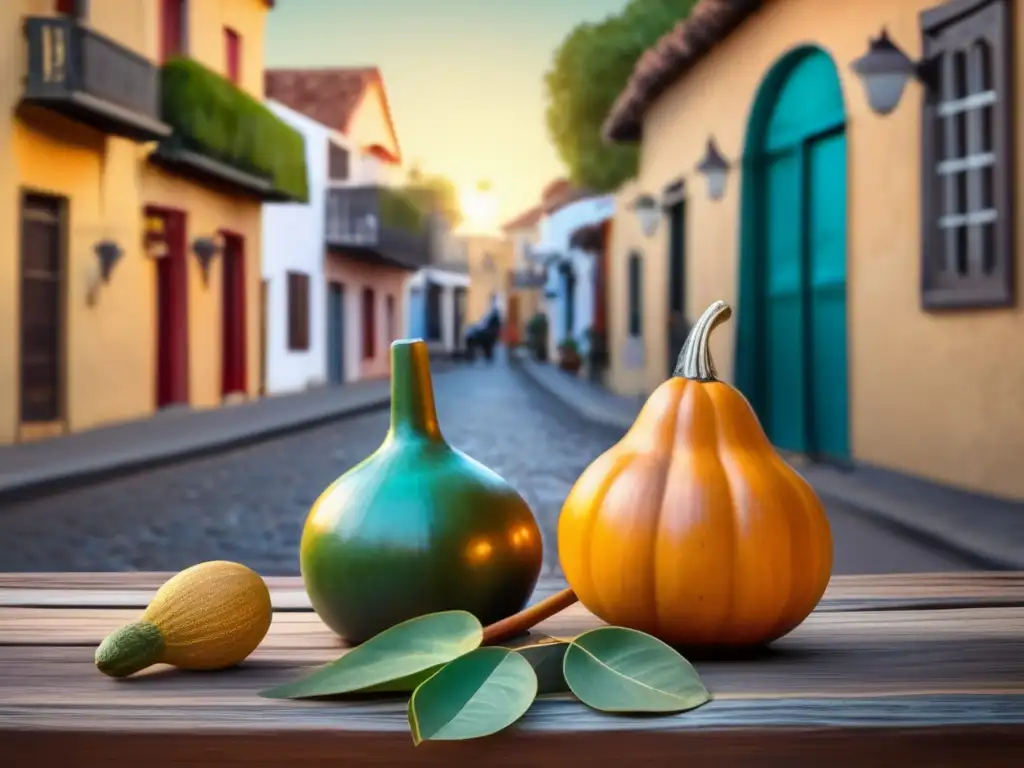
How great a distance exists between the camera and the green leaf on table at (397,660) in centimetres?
111

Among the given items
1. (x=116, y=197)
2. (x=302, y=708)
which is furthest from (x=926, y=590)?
(x=116, y=197)

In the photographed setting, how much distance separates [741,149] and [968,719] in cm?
1166

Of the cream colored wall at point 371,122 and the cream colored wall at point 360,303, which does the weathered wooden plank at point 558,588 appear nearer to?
the cream colored wall at point 360,303

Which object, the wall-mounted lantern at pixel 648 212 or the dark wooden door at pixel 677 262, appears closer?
the dark wooden door at pixel 677 262

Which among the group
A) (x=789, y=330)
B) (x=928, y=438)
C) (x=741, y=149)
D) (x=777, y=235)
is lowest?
(x=928, y=438)

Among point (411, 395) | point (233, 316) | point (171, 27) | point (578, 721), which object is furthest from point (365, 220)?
point (578, 721)

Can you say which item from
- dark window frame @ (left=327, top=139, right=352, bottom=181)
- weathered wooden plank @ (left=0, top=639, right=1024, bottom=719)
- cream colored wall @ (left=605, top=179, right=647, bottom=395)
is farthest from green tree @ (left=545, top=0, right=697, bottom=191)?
weathered wooden plank @ (left=0, top=639, right=1024, bottom=719)

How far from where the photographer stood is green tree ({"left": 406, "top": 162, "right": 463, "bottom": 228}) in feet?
111

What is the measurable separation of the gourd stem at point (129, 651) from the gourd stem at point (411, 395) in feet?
1.17

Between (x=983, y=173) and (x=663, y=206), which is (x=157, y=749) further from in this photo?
(x=663, y=206)

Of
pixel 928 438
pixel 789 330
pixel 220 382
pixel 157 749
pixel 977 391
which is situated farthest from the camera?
pixel 220 382

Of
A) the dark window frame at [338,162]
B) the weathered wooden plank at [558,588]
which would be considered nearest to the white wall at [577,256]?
the dark window frame at [338,162]

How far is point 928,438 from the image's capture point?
8523 millimetres

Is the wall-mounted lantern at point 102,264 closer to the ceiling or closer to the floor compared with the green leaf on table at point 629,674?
closer to the ceiling
